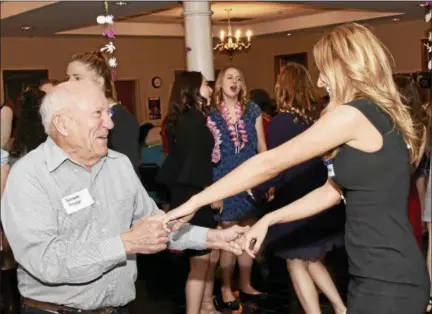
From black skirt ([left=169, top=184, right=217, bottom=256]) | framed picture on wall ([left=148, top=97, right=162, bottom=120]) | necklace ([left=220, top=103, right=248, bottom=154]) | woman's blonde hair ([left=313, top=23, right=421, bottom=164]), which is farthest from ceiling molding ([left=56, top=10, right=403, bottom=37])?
woman's blonde hair ([left=313, top=23, right=421, bottom=164])

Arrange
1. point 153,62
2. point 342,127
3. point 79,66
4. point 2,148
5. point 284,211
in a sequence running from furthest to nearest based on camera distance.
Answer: point 153,62
point 2,148
point 79,66
point 284,211
point 342,127

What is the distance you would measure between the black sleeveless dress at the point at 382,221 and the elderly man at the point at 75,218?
61cm

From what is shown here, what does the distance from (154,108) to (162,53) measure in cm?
129

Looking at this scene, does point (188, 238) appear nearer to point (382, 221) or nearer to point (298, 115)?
point (382, 221)

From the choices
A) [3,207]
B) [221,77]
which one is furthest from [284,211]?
[221,77]

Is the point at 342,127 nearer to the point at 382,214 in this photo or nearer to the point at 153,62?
the point at 382,214

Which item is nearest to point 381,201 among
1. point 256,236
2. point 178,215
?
point 256,236

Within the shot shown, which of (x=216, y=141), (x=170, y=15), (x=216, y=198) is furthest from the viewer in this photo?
(x=170, y=15)

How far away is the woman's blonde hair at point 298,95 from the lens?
364 centimetres

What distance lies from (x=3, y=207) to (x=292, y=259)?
2.08m

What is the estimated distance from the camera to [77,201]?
198cm

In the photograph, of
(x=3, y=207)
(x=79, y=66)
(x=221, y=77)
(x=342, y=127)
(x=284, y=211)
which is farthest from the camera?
(x=221, y=77)

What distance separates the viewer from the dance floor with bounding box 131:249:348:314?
4.38m

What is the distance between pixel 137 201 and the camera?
222 centimetres
